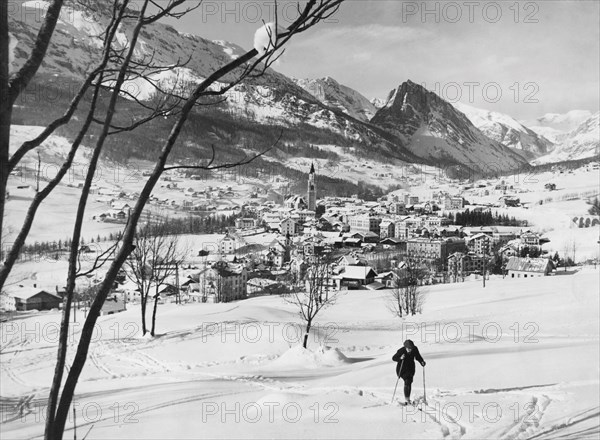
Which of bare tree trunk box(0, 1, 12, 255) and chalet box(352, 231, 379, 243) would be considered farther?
chalet box(352, 231, 379, 243)

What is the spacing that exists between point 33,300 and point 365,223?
7041 centimetres

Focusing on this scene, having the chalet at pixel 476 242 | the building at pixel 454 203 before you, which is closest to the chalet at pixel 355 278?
the chalet at pixel 476 242

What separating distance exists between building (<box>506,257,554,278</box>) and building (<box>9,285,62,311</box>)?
41.8m

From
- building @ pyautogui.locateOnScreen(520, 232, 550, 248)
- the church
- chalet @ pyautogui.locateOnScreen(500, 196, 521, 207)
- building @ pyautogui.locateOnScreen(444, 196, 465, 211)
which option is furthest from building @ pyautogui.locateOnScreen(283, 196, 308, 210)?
building @ pyautogui.locateOnScreen(520, 232, 550, 248)

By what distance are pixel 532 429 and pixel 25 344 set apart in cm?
1688

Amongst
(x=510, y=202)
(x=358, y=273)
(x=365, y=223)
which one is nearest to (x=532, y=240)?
(x=365, y=223)

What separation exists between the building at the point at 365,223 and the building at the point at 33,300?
2650 inches

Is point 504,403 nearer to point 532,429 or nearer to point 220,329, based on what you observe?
point 532,429

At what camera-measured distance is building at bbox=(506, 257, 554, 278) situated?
44344 mm

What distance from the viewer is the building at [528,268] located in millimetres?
44344

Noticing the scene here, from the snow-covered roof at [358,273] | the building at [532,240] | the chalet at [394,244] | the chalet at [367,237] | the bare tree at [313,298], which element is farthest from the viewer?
the chalet at [367,237]

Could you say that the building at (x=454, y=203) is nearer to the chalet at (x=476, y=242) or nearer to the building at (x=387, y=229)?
the building at (x=387, y=229)

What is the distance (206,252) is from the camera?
222ft

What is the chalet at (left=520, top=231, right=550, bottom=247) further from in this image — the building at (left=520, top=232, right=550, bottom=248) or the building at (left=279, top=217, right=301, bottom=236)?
the building at (left=279, top=217, right=301, bottom=236)
